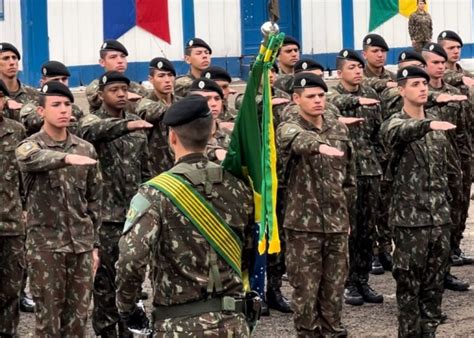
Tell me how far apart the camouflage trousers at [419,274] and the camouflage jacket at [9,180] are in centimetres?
299

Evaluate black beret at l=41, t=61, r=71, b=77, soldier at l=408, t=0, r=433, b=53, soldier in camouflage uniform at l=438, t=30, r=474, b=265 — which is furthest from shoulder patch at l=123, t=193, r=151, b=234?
soldier at l=408, t=0, r=433, b=53

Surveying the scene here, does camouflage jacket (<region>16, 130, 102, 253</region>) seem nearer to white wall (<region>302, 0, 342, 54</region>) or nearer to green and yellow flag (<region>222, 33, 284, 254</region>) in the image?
green and yellow flag (<region>222, 33, 284, 254</region>)

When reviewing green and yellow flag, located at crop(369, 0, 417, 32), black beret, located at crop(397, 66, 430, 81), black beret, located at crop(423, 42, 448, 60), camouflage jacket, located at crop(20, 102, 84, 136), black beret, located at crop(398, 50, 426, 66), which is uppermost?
green and yellow flag, located at crop(369, 0, 417, 32)

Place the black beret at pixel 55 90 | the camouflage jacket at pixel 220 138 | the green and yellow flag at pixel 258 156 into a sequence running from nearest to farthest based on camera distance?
the green and yellow flag at pixel 258 156 → the black beret at pixel 55 90 → the camouflage jacket at pixel 220 138

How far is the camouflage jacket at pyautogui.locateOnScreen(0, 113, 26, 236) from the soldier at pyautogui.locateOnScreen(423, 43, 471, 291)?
3.83 m

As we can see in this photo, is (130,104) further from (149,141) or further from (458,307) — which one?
(458,307)

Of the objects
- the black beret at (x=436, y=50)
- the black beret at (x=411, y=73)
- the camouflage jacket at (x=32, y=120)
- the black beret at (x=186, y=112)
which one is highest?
the black beret at (x=436, y=50)

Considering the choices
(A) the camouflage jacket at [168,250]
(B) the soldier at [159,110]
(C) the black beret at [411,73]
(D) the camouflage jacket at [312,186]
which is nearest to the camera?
(A) the camouflage jacket at [168,250]

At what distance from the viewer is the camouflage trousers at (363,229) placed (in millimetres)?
11484

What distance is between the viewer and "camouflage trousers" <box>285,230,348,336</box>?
9266 millimetres

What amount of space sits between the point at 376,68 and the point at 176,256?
687 cm

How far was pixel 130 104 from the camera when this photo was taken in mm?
11328

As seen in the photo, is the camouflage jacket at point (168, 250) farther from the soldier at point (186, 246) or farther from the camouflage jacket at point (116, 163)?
the camouflage jacket at point (116, 163)

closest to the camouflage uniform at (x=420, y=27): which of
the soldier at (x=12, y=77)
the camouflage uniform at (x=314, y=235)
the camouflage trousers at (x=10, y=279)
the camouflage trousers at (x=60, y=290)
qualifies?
the soldier at (x=12, y=77)
